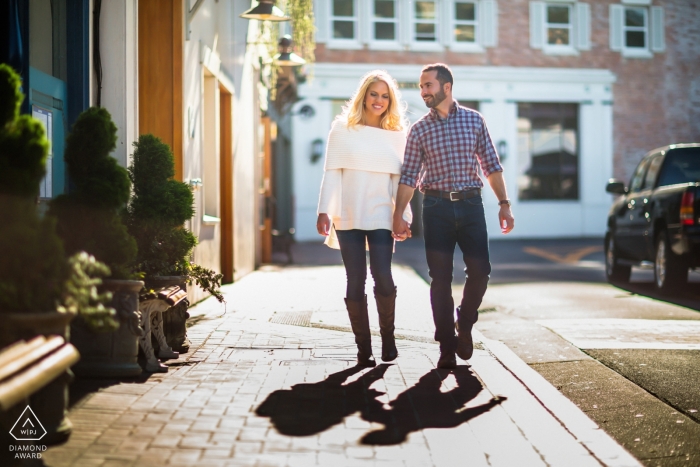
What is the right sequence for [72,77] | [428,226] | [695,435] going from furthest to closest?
1. [72,77]
2. [428,226]
3. [695,435]

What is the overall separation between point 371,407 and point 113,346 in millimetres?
1529

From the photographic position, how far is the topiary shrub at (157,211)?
19.7 ft

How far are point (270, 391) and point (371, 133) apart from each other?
6.23 ft

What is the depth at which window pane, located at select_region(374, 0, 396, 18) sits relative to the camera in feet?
103

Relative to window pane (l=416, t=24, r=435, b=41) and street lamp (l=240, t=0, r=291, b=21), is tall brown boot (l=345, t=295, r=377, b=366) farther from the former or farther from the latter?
window pane (l=416, t=24, r=435, b=41)

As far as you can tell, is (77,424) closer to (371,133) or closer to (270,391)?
(270,391)

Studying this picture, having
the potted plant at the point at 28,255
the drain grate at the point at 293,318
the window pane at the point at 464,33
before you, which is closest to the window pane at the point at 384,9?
the window pane at the point at 464,33

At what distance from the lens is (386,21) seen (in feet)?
103

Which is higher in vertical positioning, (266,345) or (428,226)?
(428,226)

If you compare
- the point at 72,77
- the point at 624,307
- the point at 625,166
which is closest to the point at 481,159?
the point at 72,77

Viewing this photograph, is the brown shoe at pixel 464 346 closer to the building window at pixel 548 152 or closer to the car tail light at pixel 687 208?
the car tail light at pixel 687 208

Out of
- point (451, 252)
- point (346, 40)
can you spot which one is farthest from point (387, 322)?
point (346, 40)

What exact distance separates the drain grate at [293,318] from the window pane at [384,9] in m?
23.7

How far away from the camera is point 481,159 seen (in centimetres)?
611
